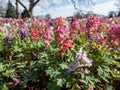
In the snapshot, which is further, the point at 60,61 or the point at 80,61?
the point at 60,61

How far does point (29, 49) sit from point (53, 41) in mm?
281

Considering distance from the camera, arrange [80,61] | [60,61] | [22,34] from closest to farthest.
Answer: [80,61] < [60,61] < [22,34]

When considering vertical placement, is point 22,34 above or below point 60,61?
above

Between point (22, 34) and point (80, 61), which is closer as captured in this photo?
point (80, 61)

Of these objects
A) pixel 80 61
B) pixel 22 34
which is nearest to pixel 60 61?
pixel 80 61

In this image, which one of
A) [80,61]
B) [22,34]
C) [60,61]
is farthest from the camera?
[22,34]

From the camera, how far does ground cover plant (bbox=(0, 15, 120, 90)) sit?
3418 millimetres

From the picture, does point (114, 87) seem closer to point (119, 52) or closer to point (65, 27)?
point (119, 52)

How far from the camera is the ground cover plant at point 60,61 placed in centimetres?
342

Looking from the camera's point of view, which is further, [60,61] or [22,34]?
[22,34]

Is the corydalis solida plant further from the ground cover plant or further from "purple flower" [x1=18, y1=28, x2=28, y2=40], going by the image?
"purple flower" [x1=18, y1=28, x2=28, y2=40]

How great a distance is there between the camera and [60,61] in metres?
3.63

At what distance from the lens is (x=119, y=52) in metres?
4.21

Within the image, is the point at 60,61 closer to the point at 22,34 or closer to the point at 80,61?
the point at 80,61
